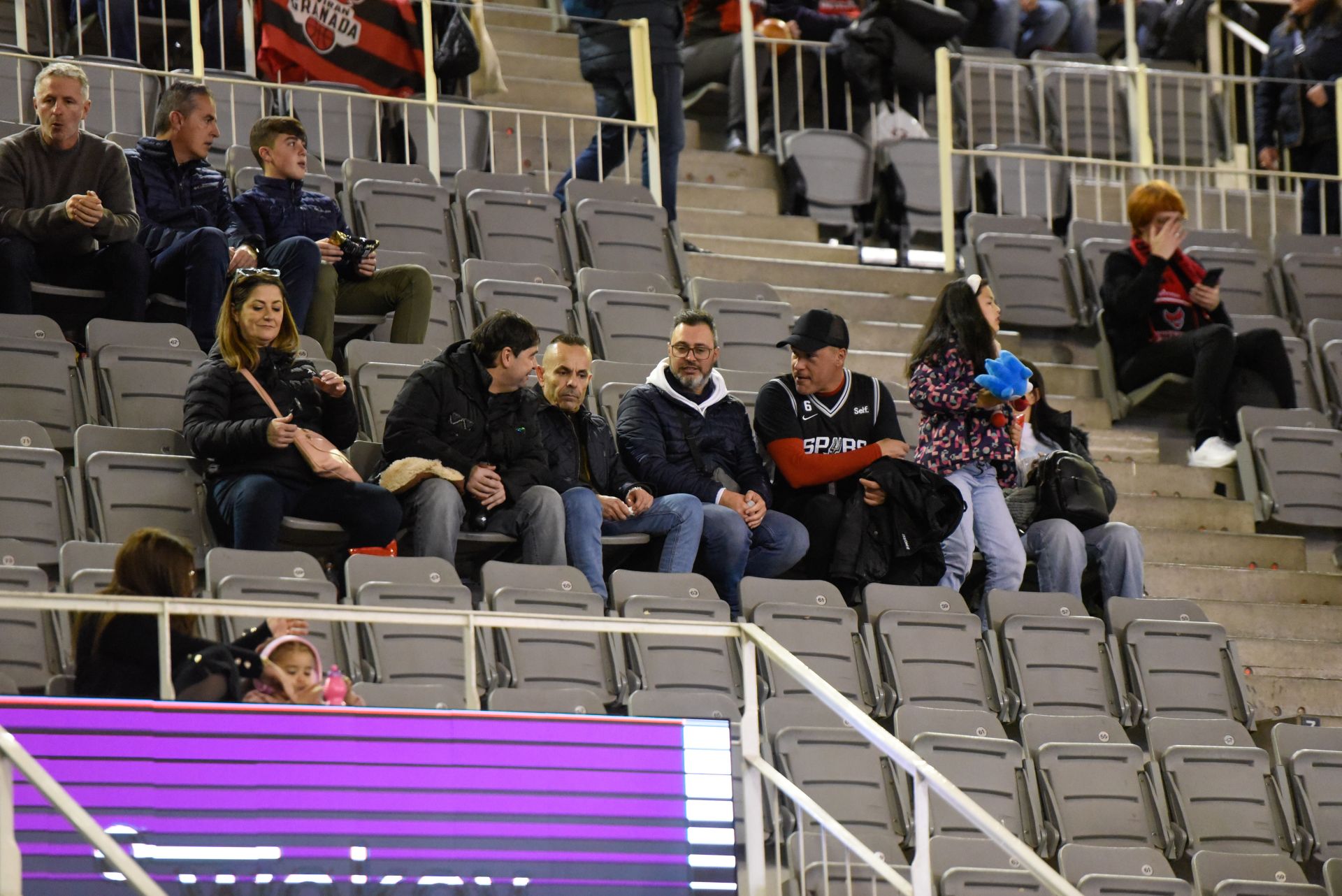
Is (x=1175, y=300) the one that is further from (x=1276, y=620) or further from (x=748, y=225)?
(x=748, y=225)

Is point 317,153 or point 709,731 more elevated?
point 317,153

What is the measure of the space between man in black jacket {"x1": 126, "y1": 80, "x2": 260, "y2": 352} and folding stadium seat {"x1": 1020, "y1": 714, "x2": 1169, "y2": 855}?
3.16 metres

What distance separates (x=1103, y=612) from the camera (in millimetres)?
7961

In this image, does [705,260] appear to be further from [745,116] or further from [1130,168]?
[1130,168]

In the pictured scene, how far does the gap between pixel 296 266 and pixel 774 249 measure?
11.2 ft

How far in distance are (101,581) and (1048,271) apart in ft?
17.2

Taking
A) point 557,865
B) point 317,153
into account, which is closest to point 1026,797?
point 557,865

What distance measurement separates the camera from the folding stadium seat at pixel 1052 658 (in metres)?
7.29

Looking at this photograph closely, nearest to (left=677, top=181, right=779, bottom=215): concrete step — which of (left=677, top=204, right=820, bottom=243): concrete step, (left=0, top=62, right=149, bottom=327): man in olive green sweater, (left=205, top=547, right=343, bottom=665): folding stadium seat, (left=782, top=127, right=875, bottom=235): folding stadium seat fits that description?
(left=677, top=204, right=820, bottom=243): concrete step

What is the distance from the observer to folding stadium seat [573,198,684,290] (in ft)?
30.4

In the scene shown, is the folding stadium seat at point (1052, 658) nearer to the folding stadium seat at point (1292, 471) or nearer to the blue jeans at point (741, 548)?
the blue jeans at point (741, 548)

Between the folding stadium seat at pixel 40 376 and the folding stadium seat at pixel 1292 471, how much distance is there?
457cm

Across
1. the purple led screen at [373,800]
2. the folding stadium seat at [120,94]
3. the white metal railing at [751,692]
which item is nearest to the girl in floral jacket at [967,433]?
the white metal railing at [751,692]

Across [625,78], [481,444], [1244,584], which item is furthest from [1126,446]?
[481,444]
